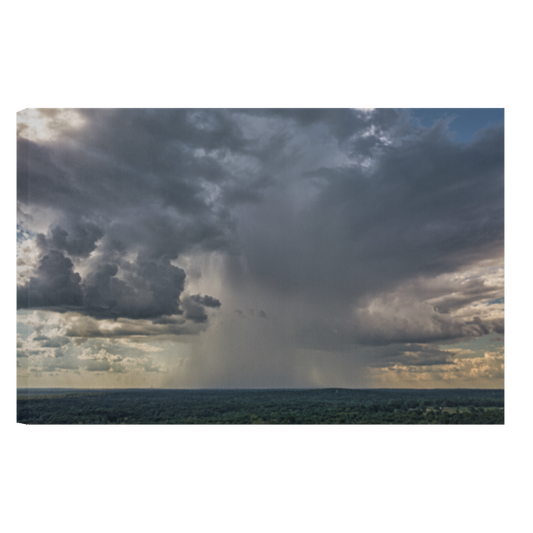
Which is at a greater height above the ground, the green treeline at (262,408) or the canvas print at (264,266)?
the canvas print at (264,266)

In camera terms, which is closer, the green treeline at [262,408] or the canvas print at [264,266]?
the green treeline at [262,408]

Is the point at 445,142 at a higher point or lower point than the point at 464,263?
higher

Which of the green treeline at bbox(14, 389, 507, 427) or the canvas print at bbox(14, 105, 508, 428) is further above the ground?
the canvas print at bbox(14, 105, 508, 428)

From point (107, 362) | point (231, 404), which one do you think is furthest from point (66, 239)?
point (231, 404)

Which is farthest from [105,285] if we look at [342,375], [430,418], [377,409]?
[430,418]

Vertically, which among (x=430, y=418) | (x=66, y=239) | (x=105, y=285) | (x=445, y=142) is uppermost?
(x=445, y=142)

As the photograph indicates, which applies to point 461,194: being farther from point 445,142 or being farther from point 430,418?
point 430,418
